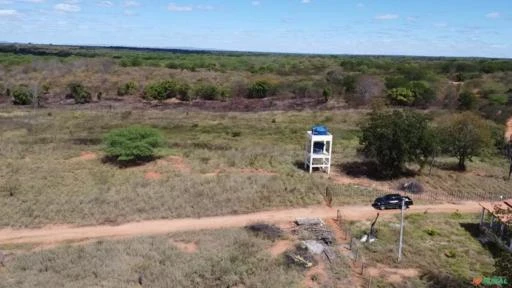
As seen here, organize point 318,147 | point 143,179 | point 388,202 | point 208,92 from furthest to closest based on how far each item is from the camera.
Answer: point 208,92 → point 318,147 → point 143,179 → point 388,202

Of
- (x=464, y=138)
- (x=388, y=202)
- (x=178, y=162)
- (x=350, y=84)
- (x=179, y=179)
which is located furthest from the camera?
(x=350, y=84)

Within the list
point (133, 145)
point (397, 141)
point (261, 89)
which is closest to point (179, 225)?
point (133, 145)

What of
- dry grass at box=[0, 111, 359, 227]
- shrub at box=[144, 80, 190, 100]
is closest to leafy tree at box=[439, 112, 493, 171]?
dry grass at box=[0, 111, 359, 227]

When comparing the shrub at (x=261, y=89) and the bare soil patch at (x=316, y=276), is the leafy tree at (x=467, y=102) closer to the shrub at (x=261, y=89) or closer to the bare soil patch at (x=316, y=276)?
the shrub at (x=261, y=89)

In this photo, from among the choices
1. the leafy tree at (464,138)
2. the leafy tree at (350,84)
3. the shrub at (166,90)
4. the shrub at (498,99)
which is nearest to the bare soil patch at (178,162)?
the leafy tree at (464,138)

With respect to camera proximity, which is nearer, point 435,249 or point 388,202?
point 435,249

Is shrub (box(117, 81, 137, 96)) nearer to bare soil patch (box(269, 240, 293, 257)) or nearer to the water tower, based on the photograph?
the water tower

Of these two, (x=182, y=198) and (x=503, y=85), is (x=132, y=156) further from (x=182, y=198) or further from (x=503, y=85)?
(x=503, y=85)

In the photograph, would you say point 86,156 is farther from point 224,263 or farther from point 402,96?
point 402,96
